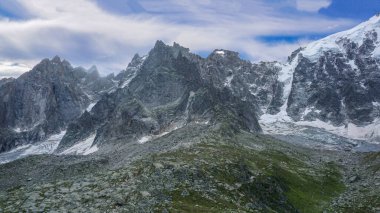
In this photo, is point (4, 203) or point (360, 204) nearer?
point (4, 203)

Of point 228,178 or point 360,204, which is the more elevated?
point 228,178

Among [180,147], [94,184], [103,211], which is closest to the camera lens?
[103,211]

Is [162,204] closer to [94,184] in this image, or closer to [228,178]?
[94,184]

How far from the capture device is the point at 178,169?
291ft

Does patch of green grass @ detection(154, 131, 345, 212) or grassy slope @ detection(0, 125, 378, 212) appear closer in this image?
grassy slope @ detection(0, 125, 378, 212)

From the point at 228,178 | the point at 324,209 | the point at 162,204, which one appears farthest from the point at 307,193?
the point at 162,204

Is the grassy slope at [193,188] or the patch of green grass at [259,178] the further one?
the patch of green grass at [259,178]

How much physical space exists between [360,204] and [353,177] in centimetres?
3236

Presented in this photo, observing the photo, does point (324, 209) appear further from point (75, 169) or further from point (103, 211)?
point (75, 169)

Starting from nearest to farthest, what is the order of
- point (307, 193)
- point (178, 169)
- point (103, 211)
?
point (103, 211) → point (178, 169) → point (307, 193)

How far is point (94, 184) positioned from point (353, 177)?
79388 millimetres

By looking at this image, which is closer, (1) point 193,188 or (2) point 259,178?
(1) point 193,188

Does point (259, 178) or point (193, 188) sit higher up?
point (193, 188)

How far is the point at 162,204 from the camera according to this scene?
70062 mm
